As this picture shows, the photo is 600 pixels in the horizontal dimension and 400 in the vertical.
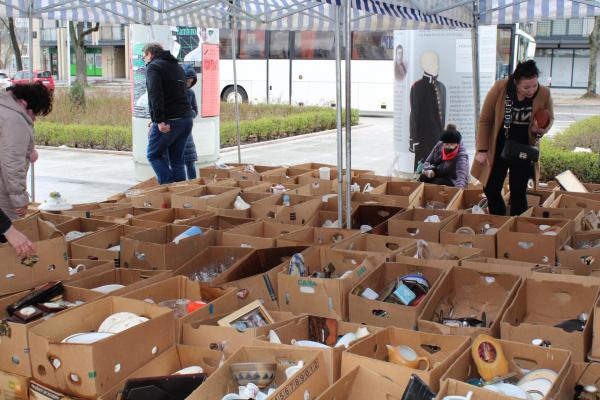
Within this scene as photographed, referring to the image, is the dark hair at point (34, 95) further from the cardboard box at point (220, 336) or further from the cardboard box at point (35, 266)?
the cardboard box at point (220, 336)

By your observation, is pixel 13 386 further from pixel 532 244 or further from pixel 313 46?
pixel 313 46

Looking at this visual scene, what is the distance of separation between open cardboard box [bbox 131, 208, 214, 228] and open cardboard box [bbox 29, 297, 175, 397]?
1.87m

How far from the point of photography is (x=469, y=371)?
250 cm

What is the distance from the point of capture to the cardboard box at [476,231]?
4160 millimetres

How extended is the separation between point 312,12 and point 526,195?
374 centimetres

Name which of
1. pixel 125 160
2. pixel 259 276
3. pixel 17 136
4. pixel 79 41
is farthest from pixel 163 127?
pixel 79 41

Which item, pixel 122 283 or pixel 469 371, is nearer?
pixel 469 371

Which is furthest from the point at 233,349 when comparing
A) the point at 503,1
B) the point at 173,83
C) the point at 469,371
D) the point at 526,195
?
the point at 503,1

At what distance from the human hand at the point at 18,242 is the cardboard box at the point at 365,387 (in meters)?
1.59

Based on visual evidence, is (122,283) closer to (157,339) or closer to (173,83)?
(157,339)

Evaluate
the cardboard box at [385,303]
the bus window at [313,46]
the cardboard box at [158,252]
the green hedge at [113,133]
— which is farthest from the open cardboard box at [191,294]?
the bus window at [313,46]

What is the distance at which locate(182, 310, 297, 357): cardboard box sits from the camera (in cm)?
261

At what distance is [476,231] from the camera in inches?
184

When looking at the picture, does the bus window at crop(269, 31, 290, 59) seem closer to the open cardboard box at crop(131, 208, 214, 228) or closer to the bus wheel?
the bus wheel
